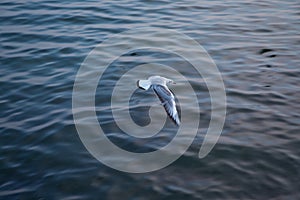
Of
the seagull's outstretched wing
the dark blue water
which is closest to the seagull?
the seagull's outstretched wing

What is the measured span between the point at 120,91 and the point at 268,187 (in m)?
3.13

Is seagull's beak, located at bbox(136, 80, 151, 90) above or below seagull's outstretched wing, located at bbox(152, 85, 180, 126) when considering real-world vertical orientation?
above

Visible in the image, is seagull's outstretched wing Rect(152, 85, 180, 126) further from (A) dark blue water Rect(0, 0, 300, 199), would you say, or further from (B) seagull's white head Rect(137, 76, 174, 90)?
(A) dark blue water Rect(0, 0, 300, 199)

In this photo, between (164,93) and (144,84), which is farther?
(144,84)

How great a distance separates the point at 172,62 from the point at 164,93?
1.80 meters

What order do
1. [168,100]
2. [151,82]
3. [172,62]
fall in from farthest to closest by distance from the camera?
[172,62], [151,82], [168,100]

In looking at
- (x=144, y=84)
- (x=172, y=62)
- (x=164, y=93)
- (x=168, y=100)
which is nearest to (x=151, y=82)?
(x=144, y=84)

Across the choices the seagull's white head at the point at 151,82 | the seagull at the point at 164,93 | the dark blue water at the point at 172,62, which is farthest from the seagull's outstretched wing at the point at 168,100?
the dark blue water at the point at 172,62

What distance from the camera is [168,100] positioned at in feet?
23.1

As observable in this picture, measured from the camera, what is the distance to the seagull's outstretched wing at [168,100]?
6841mm

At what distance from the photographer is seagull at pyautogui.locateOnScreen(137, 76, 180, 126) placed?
22.5 feet

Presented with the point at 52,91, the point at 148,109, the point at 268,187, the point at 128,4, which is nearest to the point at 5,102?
the point at 52,91

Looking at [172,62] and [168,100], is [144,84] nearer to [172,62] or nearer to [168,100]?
[168,100]

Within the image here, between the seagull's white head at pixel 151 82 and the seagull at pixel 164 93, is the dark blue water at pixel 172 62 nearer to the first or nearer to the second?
the seagull at pixel 164 93
